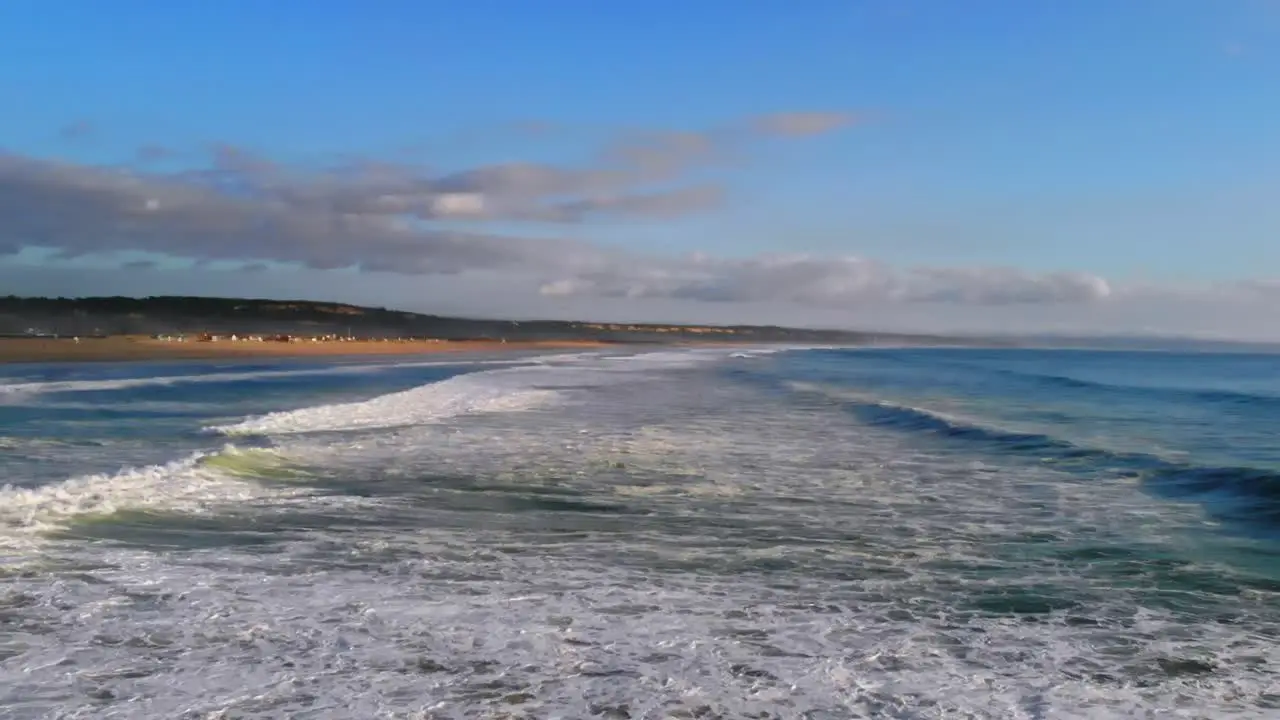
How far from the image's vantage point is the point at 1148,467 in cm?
1556

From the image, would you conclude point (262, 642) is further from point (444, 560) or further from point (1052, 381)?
point (1052, 381)

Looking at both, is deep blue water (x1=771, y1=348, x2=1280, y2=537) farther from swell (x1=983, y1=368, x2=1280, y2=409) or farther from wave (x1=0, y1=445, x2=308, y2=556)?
wave (x1=0, y1=445, x2=308, y2=556)

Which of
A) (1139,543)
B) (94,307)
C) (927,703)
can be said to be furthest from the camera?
(94,307)

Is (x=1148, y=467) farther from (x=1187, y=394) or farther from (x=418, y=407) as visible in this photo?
(x=1187, y=394)

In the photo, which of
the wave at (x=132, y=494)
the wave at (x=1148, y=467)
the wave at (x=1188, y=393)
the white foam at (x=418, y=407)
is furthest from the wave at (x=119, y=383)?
the wave at (x=1188, y=393)

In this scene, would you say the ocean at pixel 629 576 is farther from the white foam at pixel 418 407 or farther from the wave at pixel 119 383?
the wave at pixel 119 383

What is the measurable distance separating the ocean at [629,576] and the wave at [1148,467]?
0.31ft

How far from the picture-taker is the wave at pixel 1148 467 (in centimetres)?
1239

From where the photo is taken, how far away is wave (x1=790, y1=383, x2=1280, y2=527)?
12387mm

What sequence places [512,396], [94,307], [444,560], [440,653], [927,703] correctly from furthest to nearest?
[94,307], [512,396], [444,560], [440,653], [927,703]

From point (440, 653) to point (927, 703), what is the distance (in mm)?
2938

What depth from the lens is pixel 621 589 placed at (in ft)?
25.5

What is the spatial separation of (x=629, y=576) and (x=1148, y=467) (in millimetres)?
10989

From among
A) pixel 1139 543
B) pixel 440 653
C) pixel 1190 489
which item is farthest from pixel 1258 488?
pixel 440 653
